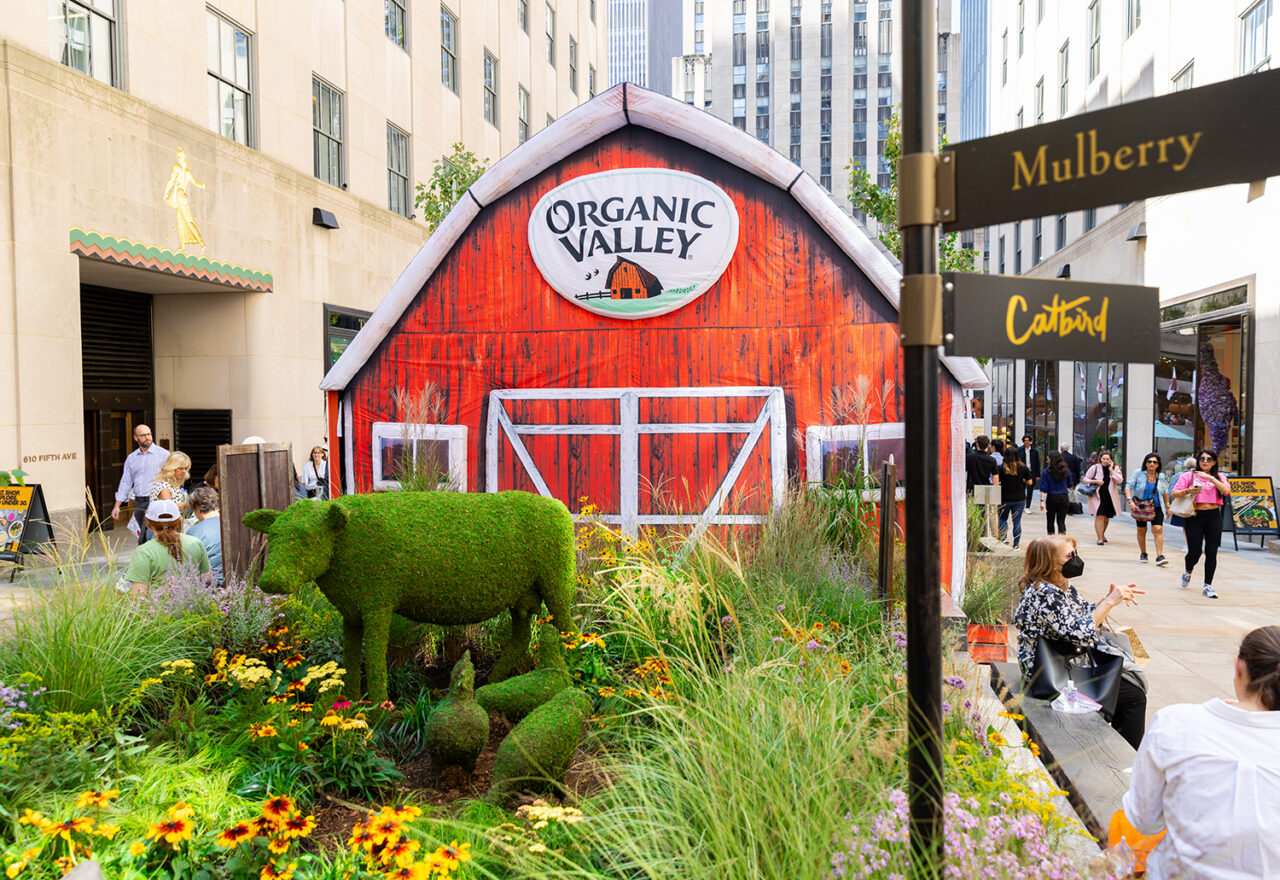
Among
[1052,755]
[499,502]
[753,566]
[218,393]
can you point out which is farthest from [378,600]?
[218,393]

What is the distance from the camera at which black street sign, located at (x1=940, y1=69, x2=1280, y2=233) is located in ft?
6.57

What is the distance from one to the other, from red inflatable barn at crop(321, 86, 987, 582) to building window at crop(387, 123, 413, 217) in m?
12.3

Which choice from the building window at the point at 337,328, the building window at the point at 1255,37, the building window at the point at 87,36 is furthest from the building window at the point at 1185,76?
the building window at the point at 87,36

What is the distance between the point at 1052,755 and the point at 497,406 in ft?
18.2

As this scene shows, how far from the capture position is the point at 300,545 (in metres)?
3.98

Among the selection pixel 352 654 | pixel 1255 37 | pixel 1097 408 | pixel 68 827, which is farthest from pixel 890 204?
pixel 68 827

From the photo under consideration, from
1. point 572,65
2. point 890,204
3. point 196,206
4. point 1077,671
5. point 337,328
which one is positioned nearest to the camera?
point 1077,671

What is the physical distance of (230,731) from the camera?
406 centimetres

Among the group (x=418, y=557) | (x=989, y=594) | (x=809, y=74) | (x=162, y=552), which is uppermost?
(x=809, y=74)

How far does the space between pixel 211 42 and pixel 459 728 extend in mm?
13944

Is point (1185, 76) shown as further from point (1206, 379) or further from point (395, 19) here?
point (395, 19)

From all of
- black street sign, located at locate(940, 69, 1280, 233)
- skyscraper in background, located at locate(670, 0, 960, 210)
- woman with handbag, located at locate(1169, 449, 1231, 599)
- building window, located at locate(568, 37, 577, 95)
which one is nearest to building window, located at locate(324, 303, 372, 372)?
woman with handbag, located at locate(1169, 449, 1231, 599)

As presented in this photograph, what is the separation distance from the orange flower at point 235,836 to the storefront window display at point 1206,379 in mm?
15722

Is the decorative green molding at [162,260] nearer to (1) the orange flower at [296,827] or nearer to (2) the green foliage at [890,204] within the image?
(1) the orange flower at [296,827]
